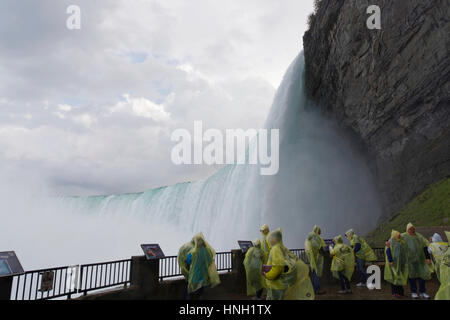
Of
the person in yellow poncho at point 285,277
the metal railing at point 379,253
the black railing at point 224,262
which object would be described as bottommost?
the metal railing at point 379,253

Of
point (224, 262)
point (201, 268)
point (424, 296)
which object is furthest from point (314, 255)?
point (201, 268)

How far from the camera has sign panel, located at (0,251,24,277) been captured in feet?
18.8

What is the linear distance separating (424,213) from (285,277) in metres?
13.9

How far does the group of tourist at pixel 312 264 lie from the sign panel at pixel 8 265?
3.11m

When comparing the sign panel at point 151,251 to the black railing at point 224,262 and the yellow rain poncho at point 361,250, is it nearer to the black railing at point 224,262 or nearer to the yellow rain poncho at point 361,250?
the black railing at point 224,262

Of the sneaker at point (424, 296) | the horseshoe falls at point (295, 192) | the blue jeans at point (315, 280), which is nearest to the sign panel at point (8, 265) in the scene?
the blue jeans at point (315, 280)

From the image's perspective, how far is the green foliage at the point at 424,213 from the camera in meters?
15.5

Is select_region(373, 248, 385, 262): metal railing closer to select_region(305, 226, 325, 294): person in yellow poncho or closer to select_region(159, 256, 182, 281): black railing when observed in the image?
select_region(305, 226, 325, 294): person in yellow poncho

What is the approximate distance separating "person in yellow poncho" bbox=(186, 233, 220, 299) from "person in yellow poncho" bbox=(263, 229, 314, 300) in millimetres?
2355

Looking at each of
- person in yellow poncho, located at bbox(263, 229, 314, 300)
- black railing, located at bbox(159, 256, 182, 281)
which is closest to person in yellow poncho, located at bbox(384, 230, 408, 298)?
person in yellow poncho, located at bbox(263, 229, 314, 300)

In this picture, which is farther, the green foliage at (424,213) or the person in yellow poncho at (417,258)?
the green foliage at (424,213)

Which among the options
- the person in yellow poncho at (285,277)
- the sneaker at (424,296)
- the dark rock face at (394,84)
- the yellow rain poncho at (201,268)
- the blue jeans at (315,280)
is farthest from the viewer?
the dark rock face at (394,84)
